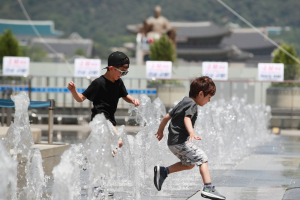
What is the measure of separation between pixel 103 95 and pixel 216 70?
1187 centimetres

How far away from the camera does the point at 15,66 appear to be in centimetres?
1661

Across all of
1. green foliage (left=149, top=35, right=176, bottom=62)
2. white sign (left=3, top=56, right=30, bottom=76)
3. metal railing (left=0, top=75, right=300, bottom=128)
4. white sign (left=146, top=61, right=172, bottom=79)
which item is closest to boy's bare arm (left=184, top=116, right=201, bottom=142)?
metal railing (left=0, top=75, right=300, bottom=128)

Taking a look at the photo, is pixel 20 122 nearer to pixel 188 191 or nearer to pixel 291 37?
pixel 188 191

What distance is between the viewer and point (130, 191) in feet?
17.7

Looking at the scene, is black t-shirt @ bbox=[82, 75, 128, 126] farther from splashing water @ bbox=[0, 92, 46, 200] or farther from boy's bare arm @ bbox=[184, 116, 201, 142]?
splashing water @ bbox=[0, 92, 46, 200]

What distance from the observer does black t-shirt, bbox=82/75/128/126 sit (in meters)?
4.77

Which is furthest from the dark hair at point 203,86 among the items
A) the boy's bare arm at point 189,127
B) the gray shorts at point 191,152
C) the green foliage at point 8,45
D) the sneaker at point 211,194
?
the green foliage at point 8,45

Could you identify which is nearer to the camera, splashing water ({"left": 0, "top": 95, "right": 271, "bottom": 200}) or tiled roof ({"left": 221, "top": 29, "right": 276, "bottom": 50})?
splashing water ({"left": 0, "top": 95, "right": 271, "bottom": 200})

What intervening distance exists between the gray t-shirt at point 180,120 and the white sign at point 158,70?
12.1 metres

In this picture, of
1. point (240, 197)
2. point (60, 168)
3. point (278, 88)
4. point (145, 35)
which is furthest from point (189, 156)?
point (145, 35)

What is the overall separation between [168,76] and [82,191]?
11627 mm

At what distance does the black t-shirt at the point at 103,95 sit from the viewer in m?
4.77

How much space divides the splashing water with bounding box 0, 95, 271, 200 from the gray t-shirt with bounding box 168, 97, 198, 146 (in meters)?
0.55

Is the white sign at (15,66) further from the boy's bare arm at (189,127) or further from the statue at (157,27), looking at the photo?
the statue at (157,27)
